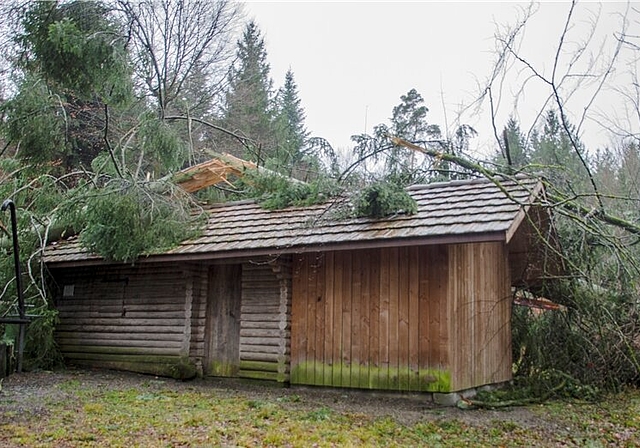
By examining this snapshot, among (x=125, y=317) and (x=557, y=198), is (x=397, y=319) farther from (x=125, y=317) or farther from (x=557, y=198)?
(x=125, y=317)

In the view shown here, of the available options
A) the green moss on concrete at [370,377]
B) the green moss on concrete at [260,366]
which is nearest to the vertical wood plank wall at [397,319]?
the green moss on concrete at [370,377]

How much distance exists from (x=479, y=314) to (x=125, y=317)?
246 inches

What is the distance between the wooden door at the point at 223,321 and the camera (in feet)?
30.9

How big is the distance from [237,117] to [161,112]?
10720mm

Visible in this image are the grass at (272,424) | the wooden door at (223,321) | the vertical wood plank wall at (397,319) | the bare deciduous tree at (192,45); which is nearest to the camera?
the grass at (272,424)

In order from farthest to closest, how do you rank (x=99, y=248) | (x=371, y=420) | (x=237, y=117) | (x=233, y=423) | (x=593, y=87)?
(x=237, y=117) → (x=99, y=248) → (x=593, y=87) → (x=371, y=420) → (x=233, y=423)

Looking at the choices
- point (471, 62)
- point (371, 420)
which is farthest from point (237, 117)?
point (371, 420)

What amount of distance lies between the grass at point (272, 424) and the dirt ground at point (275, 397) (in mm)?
41

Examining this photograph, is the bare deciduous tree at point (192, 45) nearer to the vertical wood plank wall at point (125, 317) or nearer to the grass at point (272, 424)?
the vertical wood plank wall at point (125, 317)

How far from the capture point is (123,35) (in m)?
7.54

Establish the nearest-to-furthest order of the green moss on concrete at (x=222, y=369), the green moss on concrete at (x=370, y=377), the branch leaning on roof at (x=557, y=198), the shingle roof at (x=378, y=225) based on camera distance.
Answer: the shingle roof at (x=378, y=225), the green moss on concrete at (x=370, y=377), the branch leaning on roof at (x=557, y=198), the green moss on concrete at (x=222, y=369)

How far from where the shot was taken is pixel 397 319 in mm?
7852

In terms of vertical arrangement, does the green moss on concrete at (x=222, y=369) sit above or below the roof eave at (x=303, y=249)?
below

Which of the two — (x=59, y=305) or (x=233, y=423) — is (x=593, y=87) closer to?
(x=233, y=423)
